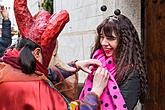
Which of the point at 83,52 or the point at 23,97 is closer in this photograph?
the point at 23,97

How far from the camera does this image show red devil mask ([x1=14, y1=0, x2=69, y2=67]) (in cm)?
233

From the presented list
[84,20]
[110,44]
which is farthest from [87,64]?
[84,20]

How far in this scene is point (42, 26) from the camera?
2352mm

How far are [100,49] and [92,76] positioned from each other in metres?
0.29

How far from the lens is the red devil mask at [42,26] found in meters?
2.33

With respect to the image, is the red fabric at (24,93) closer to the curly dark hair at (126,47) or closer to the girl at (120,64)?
the girl at (120,64)

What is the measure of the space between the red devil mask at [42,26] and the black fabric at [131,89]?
598 millimetres

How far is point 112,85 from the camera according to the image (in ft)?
8.68

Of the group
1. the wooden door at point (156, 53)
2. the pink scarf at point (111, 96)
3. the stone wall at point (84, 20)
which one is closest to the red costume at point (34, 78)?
the pink scarf at point (111, 96)

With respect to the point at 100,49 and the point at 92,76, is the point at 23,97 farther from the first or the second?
the point at 100,49

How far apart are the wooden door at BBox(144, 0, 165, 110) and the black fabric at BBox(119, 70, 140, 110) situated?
4.07 feet

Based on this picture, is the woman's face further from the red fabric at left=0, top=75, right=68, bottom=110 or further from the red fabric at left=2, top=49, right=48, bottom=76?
the red fabric at left=0, top=75, right=68, bottom=110

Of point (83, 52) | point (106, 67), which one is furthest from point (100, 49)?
point (83, 52)

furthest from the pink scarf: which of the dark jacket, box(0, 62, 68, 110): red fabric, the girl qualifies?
the dark jacket
